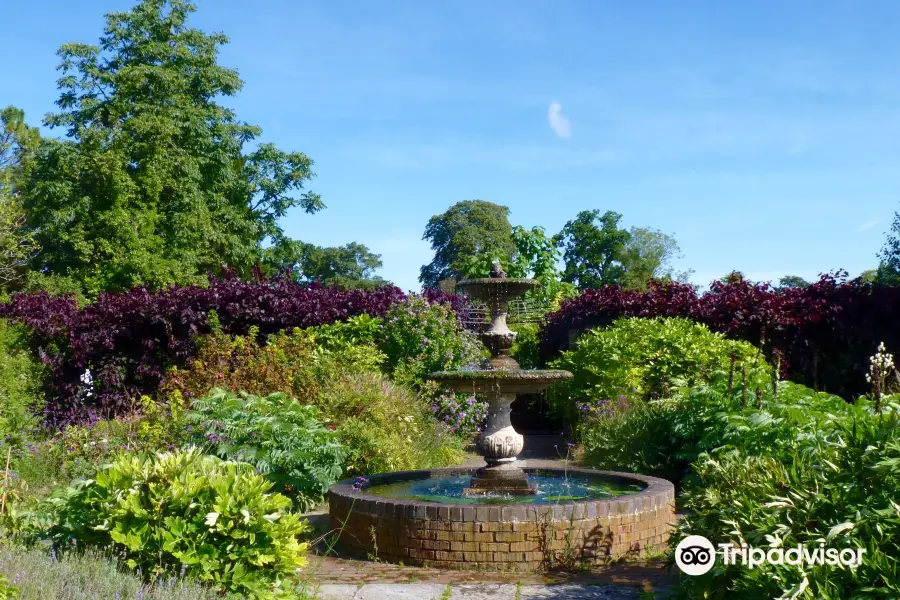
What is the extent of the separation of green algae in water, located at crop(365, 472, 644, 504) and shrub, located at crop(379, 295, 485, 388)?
184 inches

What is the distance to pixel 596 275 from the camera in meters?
55.2

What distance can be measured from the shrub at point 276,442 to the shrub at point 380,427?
685mm

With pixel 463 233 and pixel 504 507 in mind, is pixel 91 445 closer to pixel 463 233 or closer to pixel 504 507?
pixel 504 507

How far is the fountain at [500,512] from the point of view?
585 centimetres

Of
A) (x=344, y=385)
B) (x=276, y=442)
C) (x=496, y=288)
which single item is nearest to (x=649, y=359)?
(x=344, y=385)

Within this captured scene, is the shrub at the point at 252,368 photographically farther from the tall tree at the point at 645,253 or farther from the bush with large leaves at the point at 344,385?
the tall tree at the point at 645,253

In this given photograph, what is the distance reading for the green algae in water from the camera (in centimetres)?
686

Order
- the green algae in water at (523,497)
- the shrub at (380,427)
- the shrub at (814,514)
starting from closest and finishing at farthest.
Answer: the shrub at (814,514) < the green algae in water at (523,497) < the shrub at (380,427)

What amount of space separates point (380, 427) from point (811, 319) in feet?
23.7

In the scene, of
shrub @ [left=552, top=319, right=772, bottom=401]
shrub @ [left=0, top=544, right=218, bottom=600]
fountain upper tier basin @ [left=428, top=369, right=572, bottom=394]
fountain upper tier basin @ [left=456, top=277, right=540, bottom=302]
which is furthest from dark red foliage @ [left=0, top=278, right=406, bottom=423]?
shrub @ [left=0, top=544, right=218, bottom=600]

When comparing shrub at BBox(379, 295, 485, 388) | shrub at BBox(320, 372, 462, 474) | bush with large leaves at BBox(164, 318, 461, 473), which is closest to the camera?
shrub at BBox(320, 372, 462, 474)

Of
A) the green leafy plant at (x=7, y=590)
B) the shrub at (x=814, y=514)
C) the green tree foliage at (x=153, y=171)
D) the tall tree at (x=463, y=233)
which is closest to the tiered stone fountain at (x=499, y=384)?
the shrub at (x=814, y=514)

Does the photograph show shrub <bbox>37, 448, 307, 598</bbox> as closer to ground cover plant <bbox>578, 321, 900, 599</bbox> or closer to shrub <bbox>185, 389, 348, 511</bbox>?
ground cover plant <bbox>578, 321, 900, 599</bbox>

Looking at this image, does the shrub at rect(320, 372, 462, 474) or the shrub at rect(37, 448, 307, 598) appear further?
the shrub at rect(320, 372, 462, 474)
